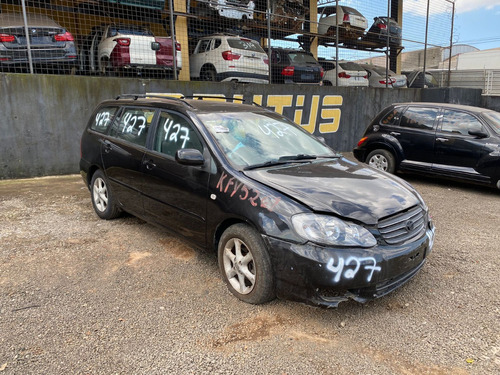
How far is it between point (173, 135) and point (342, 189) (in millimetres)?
1801

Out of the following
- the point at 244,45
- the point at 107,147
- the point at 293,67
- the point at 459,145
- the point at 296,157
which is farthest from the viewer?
the point at 293,67

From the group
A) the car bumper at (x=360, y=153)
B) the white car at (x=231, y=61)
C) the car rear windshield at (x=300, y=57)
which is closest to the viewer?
the car bumper at (x=360, y=153)

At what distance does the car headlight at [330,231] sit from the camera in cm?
267

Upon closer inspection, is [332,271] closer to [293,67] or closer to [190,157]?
[190,157]

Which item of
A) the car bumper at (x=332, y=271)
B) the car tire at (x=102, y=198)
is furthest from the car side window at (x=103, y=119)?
the car bumper at (x=332, y=271)

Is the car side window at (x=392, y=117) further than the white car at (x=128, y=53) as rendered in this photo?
No

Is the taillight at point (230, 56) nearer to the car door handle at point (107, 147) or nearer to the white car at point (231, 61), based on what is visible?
the white car at point (231, 61)

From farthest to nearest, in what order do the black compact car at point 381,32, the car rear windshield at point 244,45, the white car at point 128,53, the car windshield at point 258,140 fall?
the black compact car at point 381,32, the car rear windshield at point 244,45, the white car at point 128,53, the car windshield at point 258,140

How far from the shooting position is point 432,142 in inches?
280

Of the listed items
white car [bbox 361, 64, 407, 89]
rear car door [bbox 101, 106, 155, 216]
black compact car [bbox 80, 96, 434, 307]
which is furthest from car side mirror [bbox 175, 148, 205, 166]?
white car [bbox 361, 64, 407, 89]

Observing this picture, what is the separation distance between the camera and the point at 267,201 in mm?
2877

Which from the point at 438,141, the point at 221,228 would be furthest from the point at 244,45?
the point at 221,228

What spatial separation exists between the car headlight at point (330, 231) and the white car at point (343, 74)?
1132 centimetres

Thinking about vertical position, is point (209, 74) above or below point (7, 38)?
below
